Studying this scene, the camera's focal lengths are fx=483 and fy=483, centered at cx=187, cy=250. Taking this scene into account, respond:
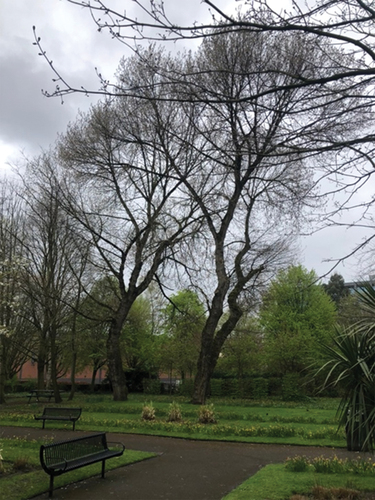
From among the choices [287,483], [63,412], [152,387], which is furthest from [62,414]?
[152,387]

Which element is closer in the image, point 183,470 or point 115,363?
point 183,470

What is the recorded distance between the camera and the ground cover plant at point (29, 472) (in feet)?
24.7

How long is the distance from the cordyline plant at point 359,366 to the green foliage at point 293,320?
79.0ft

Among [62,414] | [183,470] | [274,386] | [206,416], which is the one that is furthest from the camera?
[274,386]

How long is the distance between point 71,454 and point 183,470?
226 centimetres

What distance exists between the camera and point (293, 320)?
37500 mm

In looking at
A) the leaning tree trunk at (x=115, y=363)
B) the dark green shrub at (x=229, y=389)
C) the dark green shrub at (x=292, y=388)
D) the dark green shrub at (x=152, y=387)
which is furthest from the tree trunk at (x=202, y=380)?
the dark green shrub at (x=152, y=387)

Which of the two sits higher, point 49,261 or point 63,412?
point 49,261

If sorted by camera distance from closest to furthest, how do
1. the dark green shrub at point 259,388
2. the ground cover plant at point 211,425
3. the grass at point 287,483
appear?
the grass at point 287,483, the ground cover plant at point 211,425, the dark green shrub at point 259,388

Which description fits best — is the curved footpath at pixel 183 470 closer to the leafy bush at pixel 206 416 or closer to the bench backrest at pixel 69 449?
the bench backrest at pixel 69 449

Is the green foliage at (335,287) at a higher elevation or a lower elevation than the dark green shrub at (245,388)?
higher

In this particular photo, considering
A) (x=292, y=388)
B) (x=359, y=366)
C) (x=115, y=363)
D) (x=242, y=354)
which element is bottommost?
(x=292, y=388)

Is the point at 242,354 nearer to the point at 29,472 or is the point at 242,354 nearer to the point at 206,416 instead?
the point at 206,416

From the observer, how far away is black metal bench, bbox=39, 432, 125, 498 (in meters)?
7.58
